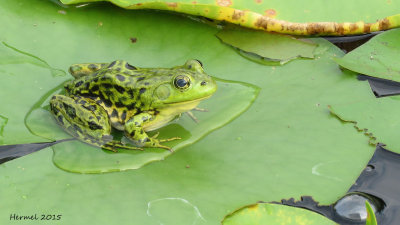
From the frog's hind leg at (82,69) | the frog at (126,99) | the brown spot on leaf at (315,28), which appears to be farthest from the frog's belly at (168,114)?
the brown spot on leaf at (315,28)

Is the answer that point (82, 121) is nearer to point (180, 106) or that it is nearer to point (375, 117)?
point (180, 106)

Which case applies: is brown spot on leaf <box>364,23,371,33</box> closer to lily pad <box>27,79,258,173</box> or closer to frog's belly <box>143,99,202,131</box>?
lily pad <box>27,79,258,173</box>

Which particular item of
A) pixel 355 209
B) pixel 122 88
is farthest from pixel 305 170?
pixel 122 88

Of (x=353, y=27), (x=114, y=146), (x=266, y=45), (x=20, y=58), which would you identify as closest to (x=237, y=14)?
(x=266, y=45)

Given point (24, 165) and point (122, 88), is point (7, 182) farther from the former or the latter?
point (122, 88)

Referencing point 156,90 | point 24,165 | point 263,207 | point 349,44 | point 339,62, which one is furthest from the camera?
point 349,44

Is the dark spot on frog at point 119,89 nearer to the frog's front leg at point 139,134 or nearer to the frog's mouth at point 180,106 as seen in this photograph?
the frog's front leg at point 139,134

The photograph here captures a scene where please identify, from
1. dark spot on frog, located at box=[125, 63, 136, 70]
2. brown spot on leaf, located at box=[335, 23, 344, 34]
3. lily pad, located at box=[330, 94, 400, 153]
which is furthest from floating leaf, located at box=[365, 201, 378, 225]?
→ brown spot on leaf, located at box=[335, 23, 344, 34]
